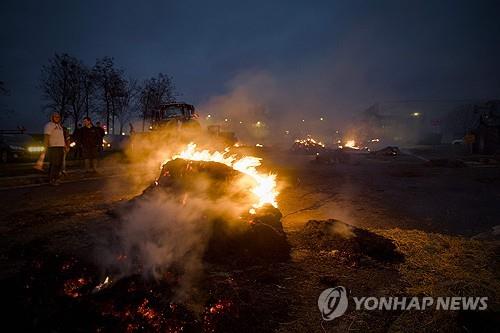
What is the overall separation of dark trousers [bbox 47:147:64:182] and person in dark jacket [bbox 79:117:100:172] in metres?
2.64

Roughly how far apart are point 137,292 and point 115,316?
45 cm

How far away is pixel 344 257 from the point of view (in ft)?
15.8

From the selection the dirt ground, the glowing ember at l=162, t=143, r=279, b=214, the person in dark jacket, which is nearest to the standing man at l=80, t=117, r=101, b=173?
the person in dark jacket

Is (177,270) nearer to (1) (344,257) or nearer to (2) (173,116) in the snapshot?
(1) (344,257)

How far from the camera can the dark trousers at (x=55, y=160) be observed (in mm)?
10367

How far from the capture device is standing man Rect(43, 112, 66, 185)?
10.2 metres

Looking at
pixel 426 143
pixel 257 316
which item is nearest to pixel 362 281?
pixel 257 316

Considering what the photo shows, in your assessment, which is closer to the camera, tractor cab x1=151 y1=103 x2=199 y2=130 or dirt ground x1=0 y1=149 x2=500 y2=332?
dirt ground x1=0 y1=149 x2=500 y2=332

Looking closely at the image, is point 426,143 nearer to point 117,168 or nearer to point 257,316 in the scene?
point 117,168

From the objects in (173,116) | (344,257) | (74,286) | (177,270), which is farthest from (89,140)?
(344,257)

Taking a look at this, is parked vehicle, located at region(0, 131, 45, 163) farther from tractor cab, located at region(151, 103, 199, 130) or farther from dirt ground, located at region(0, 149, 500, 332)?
dirt ground, located at region(0, 149, 500, 332)

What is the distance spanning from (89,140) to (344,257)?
12.2 meters

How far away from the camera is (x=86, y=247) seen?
185 inches

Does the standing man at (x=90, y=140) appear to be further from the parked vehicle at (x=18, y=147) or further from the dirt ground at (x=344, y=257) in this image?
the parked vehicle at (x=18, y=147)
